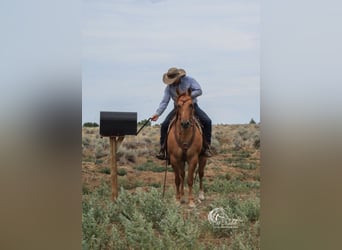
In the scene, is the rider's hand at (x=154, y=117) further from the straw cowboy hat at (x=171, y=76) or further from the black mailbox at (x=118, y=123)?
the straw cowboy hat at (x=171, y=76)

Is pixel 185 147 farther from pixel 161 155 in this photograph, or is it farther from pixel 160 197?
pixel 160 197

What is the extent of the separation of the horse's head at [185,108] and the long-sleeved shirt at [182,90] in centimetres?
4

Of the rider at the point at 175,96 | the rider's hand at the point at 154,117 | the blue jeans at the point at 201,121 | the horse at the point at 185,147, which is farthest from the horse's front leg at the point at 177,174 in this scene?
the rider's hand at the point at 154,117

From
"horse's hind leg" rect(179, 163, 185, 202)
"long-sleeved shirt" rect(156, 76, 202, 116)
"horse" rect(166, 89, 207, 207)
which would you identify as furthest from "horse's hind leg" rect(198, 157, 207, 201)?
"long-sleeved shirt" rect(156, 76, 202, 116)

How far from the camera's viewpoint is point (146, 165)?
19.9 ft

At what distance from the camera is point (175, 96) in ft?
19.7

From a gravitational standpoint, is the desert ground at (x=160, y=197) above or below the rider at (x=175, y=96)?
below

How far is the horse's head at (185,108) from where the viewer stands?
19.7ft

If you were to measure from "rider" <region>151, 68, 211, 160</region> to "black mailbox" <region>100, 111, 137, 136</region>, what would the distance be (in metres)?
0.19

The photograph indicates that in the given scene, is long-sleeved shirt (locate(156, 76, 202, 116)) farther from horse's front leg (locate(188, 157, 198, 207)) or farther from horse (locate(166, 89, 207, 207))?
horse's front leg (locate(188, 157, 198, 207))

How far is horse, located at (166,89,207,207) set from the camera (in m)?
6.04
